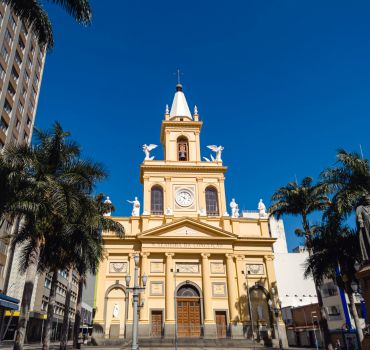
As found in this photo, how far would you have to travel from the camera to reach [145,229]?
36281 millimetres

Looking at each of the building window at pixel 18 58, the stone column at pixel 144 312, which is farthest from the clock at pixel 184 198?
the building window at pixel 18 58

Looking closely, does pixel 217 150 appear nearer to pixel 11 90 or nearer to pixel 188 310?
pixel 188 310

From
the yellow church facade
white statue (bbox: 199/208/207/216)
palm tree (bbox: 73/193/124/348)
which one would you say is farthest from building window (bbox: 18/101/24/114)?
white statue (bbox: 199/208/207/216)

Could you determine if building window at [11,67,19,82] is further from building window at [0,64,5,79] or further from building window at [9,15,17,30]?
building window at [9,15,17,30]

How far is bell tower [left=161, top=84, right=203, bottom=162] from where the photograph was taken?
139ft

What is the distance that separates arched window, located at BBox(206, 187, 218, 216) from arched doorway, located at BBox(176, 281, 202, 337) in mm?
8567

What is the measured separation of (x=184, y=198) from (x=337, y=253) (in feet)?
66.8

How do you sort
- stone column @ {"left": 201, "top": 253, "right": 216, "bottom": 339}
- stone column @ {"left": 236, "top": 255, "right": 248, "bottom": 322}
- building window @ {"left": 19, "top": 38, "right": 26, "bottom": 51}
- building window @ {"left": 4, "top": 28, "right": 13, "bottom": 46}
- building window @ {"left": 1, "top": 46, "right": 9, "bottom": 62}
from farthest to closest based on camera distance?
1. building window @ {"left": 19, "top": 38, "right": 26, "bottom": 51}
2. building window @ {"left": 4, "top": 28, "right": 13, "bottom": 46}
3. building window @ {"left": 1, "top": 46, "right": 9, "bottom": 62}
4. stone column @ {"left": 236, "top": 255, "right": 248, "bottom": 322}
5. stone column @ {"left": 201, "top": 253, "right": 216, "bottom": 339}

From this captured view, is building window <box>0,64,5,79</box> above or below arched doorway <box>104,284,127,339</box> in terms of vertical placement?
above

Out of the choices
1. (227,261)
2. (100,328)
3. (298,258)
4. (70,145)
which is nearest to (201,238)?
(227,261)

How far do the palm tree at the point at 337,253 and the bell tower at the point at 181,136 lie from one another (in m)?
22.1

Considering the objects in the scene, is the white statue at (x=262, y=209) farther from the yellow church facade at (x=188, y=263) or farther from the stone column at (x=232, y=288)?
the stone column at (x=232, y=288)

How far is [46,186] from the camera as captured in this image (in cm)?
1661

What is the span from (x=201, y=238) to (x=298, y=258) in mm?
26104
